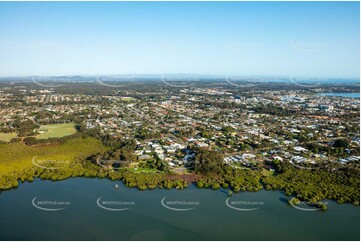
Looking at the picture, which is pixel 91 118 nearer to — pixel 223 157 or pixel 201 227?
pixel 223 157

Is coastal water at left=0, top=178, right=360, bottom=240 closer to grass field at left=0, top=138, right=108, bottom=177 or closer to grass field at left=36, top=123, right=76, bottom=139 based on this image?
grass field at left=0, top=138, right=108, bottom=177
